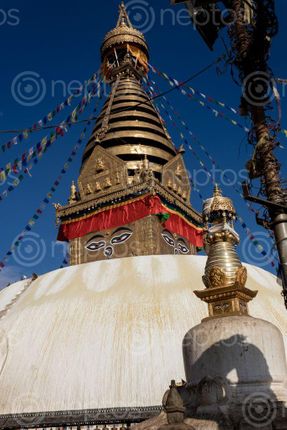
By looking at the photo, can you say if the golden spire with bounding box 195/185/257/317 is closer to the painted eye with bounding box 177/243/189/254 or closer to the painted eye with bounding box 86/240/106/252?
the painted eye with bounding box 177/243/189/254

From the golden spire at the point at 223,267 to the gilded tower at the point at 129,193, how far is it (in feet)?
40.0

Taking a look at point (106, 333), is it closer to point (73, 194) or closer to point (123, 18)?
point (73, 194)

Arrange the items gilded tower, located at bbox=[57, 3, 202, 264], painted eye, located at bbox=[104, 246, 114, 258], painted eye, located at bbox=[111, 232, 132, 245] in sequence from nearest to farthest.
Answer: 1. gilded tower, located at bbox=[57, 3, 202, 264]
2. painted eye, located at bbox=[111, 232, 132, 245]
3. painted eye, located at bbox=[104, 246, 114, 258]

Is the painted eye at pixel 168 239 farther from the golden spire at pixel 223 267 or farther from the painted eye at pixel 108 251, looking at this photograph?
the golden spire at pixel 223 267

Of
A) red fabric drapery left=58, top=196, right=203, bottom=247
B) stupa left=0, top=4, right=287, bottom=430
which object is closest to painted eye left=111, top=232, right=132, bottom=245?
red fabric drapery left=58, top=196, right=203, bottom=247

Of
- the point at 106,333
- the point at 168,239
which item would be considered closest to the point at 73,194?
the point at 168,239

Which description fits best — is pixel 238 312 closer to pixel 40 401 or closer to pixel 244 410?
pixel 244 410

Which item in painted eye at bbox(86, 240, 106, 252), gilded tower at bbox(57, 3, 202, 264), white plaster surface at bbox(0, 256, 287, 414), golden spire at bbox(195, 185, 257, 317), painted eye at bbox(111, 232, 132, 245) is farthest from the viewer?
painted eye at bbox(86, 240, 106, 252)

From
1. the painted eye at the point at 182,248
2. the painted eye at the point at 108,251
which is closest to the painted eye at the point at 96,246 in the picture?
the painted eye at the point at 108,251

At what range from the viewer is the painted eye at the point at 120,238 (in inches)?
865

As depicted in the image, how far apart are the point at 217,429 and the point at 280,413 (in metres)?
0.83

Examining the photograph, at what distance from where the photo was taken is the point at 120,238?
2214cm

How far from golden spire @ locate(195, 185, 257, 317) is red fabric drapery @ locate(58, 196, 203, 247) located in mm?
12654

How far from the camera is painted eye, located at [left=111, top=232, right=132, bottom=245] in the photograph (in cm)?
2197
